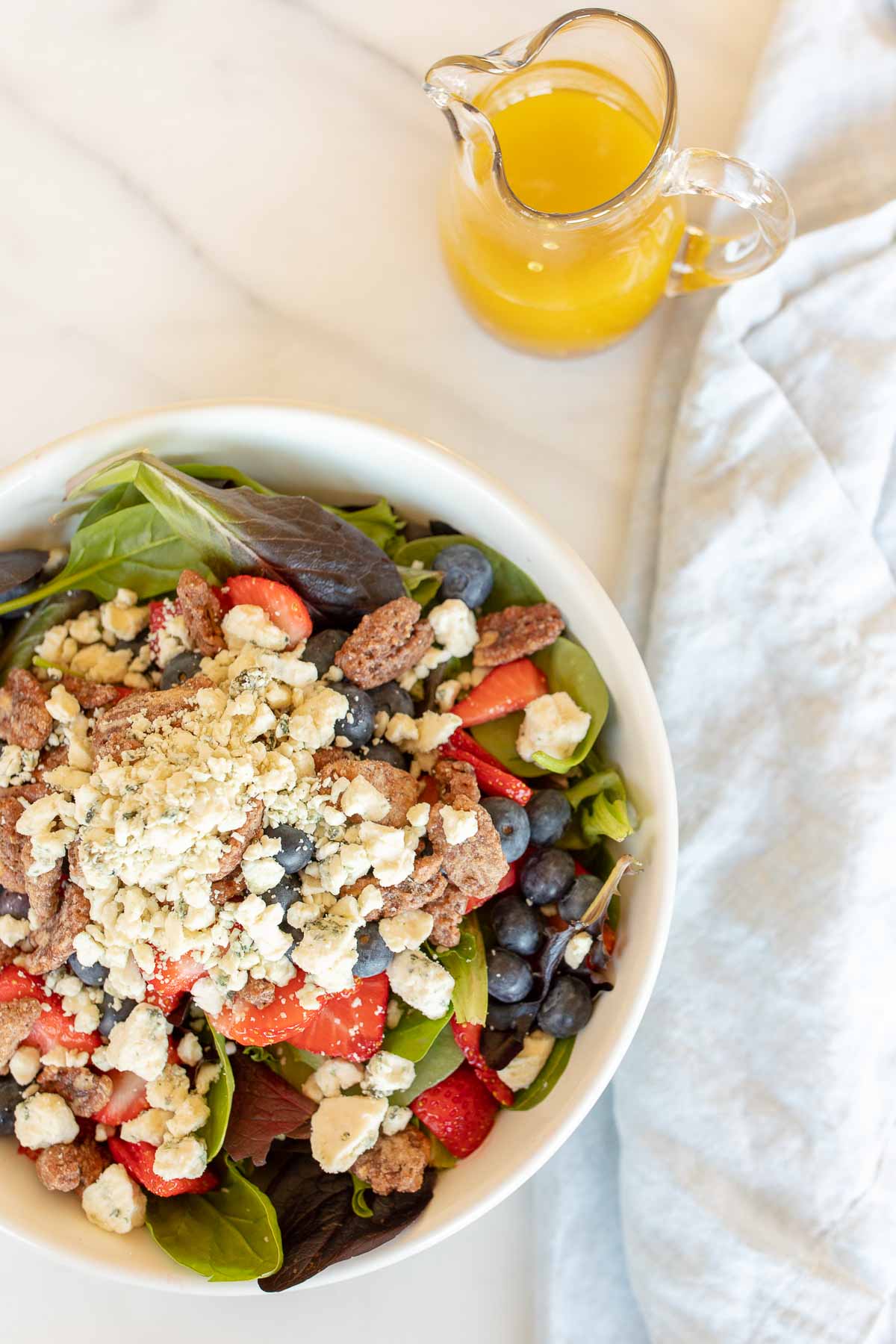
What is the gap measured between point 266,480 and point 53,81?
24.9 inches

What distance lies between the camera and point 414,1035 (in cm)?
106

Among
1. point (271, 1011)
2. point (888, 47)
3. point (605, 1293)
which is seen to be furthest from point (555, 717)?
point (888, 47)

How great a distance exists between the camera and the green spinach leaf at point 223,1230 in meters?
1.07

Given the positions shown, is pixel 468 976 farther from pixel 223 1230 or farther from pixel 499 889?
pixel 223 1230

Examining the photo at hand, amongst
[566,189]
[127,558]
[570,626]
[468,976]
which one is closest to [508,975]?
[468,976]

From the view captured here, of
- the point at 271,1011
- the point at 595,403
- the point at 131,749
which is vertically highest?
the point at 595,403

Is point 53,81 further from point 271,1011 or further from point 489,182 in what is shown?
point 271,1011

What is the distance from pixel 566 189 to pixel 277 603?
1.82 ft

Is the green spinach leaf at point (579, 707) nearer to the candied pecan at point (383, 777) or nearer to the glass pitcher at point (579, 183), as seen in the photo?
the candied pecan at point (383, 777)

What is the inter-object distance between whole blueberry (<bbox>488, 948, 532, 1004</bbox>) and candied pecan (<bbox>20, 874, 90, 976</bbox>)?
1.25ft

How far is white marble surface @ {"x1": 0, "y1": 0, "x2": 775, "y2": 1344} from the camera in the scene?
1394mm

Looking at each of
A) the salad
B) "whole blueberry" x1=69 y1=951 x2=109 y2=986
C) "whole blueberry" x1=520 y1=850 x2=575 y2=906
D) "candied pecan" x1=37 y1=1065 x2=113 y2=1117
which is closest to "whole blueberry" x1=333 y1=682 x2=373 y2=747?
the salad

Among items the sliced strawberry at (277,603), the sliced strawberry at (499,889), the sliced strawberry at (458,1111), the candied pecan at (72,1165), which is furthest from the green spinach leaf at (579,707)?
the candied pecan at (72,1165)

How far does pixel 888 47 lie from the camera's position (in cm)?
137
